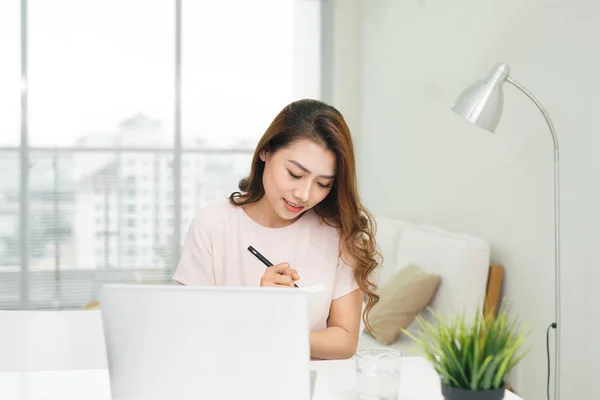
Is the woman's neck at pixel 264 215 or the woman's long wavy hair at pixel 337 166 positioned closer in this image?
the woman's long wavy hair at pixel 337 166

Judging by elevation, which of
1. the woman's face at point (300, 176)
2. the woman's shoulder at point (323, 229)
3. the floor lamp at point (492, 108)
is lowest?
the woman's shoulder at point (323, 229)

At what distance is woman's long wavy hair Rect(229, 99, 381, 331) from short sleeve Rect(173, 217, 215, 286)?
4.9 inches

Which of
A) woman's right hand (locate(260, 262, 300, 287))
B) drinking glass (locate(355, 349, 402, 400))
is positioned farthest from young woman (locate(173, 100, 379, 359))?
drinking glass (locate(355, 349, 402, 400))

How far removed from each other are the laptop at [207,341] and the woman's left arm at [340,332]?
70 centimetres

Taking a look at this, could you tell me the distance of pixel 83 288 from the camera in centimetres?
502

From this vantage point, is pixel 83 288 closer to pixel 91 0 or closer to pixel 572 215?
pixel 91 0

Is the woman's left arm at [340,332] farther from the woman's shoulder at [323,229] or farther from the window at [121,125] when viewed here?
the window at [121,125]

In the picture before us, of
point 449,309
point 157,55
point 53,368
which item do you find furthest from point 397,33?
point 53,368

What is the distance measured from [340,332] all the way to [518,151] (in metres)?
1.37

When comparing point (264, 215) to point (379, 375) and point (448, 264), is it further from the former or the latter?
point (448, 264)

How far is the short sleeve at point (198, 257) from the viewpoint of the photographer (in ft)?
6.18

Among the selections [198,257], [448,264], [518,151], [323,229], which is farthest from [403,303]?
[198,257]

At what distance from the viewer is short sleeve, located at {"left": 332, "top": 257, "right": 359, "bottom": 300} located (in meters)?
1.86

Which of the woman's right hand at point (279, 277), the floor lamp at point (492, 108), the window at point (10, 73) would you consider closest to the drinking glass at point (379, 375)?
the woman's right hand at point (279, 277)
